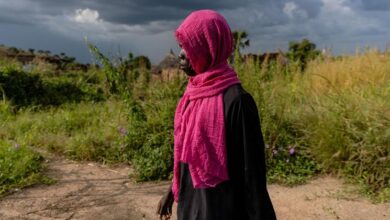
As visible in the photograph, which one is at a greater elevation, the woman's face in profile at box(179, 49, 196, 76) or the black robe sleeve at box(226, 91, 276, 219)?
the woman's face in profile at box(179, 49, 196, 76)

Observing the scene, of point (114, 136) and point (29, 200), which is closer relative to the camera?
point (29, 200)

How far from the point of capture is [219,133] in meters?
1.90

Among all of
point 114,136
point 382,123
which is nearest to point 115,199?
point 114,136

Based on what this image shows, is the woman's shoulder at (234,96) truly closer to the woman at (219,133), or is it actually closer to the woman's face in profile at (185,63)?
the woman at (219,133)

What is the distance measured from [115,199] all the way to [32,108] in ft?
16.1

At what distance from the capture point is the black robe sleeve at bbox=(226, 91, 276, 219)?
184cm

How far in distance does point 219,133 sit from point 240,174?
195 mm

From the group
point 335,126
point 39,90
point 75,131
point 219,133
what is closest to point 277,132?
point 335,126

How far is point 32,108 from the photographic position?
28.6ft

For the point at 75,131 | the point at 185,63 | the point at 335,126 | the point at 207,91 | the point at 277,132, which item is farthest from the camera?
the point at 75,131

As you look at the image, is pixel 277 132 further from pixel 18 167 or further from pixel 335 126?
pixel 18 167

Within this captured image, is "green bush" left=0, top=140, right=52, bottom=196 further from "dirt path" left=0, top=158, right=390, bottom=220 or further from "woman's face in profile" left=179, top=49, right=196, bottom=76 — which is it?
"woman's face in profile" left=179, top=49, right=196, bottom=76

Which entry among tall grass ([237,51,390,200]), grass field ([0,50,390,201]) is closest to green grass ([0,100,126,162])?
grass field ([0,50,390,201])

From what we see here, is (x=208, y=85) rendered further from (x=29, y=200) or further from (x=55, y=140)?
(x=55, y=140)
